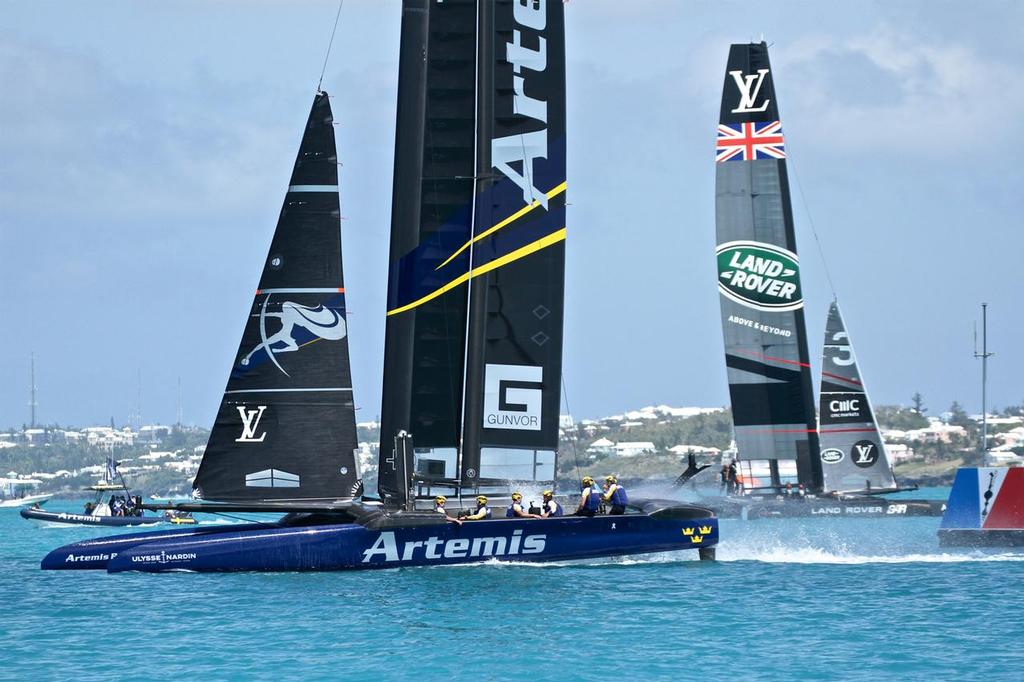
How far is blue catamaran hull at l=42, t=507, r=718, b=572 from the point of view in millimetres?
25828

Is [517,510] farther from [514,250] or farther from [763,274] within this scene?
[763,274]

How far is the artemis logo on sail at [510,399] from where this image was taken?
28.2m


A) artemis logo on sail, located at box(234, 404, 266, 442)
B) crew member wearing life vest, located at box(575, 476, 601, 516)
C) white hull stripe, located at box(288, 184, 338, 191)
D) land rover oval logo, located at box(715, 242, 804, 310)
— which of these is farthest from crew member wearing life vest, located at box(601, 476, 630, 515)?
land rover oval logo, located at box(715, 242, 804, 310)

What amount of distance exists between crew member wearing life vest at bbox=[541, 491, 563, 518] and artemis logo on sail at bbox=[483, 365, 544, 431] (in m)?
1.85

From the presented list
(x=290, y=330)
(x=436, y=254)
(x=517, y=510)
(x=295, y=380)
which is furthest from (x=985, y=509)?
(x=290, y=330)

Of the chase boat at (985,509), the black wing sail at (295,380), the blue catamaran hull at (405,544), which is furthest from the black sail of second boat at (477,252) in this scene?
the chase boat at (985,509)

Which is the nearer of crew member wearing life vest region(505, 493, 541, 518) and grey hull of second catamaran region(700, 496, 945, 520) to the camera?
crew member wearing life vest region(505, 493, 541, 518)

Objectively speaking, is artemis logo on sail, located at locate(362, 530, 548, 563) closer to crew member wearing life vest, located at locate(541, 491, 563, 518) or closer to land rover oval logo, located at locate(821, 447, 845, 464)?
crew member wearing life vest, located at locate(541, 491, 563, 518)

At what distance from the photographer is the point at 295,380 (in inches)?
1077

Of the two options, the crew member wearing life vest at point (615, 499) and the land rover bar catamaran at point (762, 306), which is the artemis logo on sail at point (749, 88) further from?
the crew member wearing life vest at point (615, 499)

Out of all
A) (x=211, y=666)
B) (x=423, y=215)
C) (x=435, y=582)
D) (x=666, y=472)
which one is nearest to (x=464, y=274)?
(x=423, y=215)

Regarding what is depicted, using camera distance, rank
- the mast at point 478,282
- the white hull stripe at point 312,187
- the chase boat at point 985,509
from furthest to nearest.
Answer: the mast at point 478,282 < the white hull stripe at point 312,187 < the chase boat at point 985,509

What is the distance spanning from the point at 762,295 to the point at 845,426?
4757mm

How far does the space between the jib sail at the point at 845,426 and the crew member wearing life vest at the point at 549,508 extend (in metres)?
21.5
